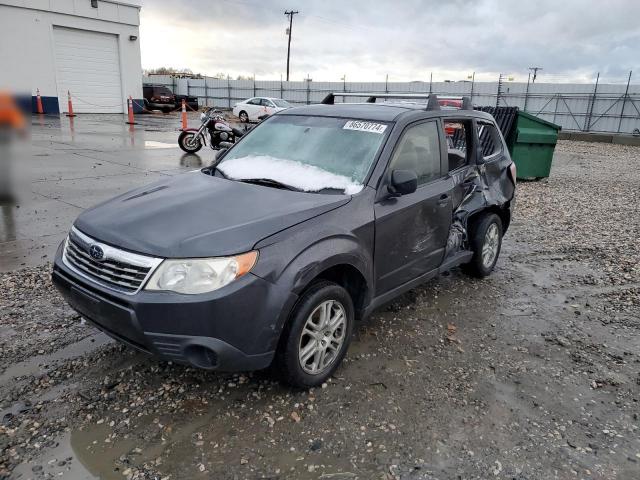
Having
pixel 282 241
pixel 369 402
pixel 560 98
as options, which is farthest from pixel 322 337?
pixel 560 98

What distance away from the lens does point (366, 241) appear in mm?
3225

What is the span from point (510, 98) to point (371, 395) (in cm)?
3025

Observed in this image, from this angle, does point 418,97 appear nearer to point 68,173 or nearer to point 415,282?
point 415,282

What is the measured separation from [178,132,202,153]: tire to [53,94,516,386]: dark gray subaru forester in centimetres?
958

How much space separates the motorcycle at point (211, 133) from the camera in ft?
42.4

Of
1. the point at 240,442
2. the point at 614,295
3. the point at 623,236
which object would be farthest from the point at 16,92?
the point at 623,236

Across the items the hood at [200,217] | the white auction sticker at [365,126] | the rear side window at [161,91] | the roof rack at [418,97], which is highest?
the rear side window at [161,91]

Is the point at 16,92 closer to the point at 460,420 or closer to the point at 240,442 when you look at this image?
the point at 240,442

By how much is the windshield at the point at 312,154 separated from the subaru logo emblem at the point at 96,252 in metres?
1.19

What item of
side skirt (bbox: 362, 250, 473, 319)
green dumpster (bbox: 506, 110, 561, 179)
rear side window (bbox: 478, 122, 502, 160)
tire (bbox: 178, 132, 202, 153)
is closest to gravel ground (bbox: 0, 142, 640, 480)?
side skirt (bbox: 362, 250, 473, 319)

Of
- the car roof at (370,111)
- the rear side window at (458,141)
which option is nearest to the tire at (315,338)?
the car roof at (370,111)

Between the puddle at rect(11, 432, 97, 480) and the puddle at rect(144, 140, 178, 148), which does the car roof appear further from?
the puddle at rect(144, 140, 178, 148)

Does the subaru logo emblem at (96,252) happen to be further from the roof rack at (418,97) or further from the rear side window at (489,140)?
the rear side window at (489,140)

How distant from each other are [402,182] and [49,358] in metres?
2.71
